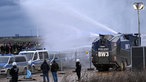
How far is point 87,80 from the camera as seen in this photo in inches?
690

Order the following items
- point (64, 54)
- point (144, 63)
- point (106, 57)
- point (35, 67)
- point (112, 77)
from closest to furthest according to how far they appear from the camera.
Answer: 1. point (112, 77)
2. point (144, 63)
3. point (106, 57)
4. point (35, 67)
5. point (64, 54)

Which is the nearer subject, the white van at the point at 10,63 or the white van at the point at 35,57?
the white van at the point at 10,63

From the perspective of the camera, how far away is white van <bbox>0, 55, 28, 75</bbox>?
1431 inches

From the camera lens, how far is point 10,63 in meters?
37.4

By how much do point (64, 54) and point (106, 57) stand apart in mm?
9128

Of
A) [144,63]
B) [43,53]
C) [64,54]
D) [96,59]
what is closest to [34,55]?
[43,53]

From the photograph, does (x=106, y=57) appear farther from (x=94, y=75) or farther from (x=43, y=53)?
(x=94, y=75)

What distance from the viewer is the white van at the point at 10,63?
36.3 meters

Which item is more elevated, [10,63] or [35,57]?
[35,57]

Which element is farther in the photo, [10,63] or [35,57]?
[35,57]

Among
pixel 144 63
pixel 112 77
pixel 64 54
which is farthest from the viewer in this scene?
pixel 64 54

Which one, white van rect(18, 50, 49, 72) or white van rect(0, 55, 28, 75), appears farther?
white van rect(18, 50, 49, 72)

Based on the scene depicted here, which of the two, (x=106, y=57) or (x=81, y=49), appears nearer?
(x=106, y=57)

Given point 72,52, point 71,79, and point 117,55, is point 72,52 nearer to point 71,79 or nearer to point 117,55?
point 117,55
